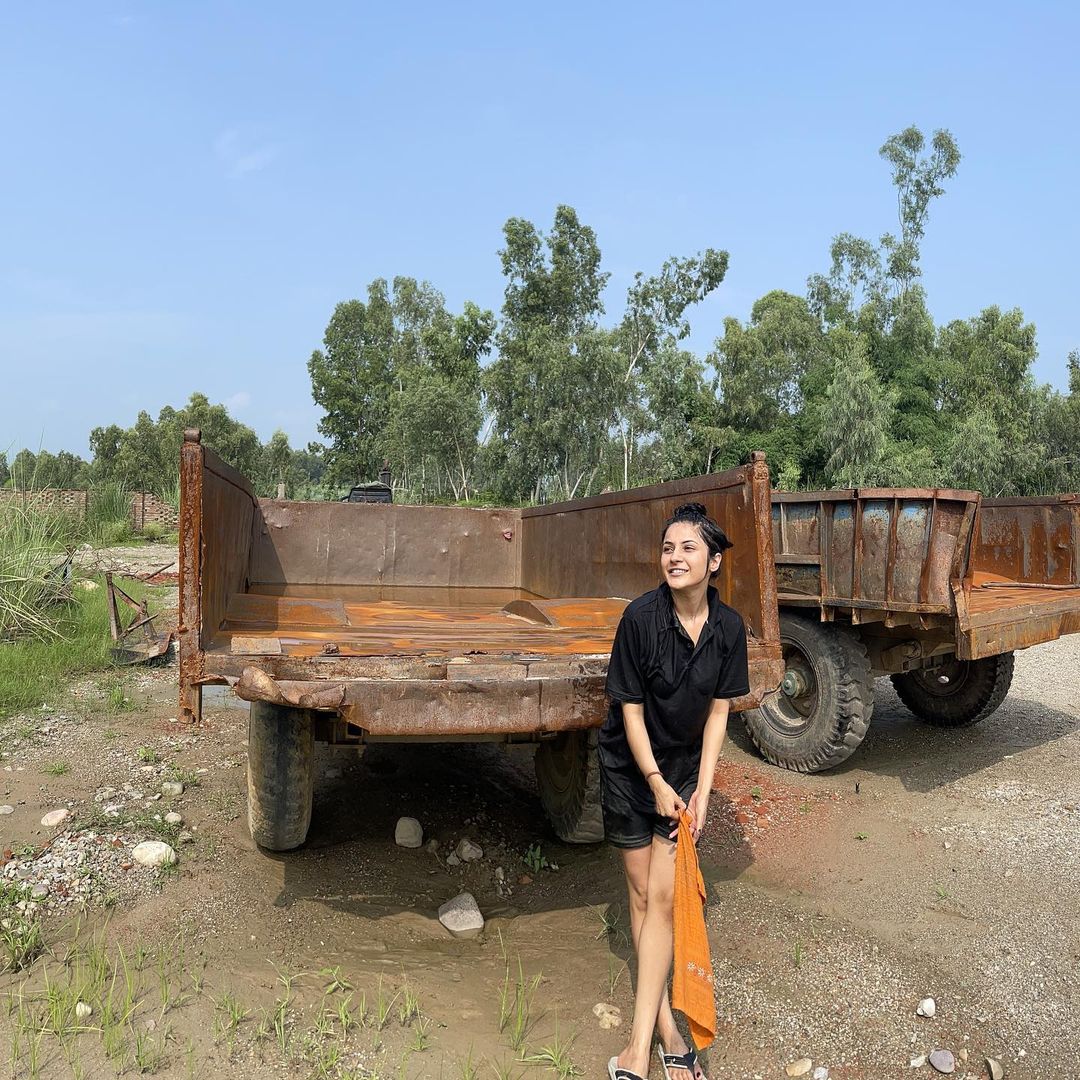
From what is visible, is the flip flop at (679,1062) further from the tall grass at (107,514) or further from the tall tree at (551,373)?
the tall tree at (551,373)

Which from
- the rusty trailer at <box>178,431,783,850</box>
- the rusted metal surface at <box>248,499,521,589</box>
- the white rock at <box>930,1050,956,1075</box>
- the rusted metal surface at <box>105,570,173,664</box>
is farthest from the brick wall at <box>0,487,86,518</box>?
the white rock at <box>930,1050,956,1075</box>

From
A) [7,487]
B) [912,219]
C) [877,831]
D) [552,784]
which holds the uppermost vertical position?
[912,219]

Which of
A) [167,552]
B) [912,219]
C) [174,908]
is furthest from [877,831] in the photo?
[912,219]

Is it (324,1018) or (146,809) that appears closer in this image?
(324,1018)

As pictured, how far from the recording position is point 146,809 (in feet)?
13.3

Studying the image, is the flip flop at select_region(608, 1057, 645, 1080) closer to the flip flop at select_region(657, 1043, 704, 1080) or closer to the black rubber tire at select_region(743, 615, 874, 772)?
the flip flop at select_region(657, 1043, 704, 1080)

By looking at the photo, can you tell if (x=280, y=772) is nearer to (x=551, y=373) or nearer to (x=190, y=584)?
(x=190, y=584)

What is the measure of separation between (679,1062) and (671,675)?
43.0 inches

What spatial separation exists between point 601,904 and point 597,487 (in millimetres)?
27811

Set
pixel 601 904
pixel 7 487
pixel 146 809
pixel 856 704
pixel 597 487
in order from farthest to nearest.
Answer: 1. pixel 597 487
2. pixel 7 487
3. pixel 856 704
4. pixel 146 809
5. pixel 601 904

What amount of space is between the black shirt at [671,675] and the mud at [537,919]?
907 mm

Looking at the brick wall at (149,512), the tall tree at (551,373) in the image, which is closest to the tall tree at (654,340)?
the tall tree at (551,373)

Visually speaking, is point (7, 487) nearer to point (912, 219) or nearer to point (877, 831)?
point (877, 831)

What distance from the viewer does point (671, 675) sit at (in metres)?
2.37
